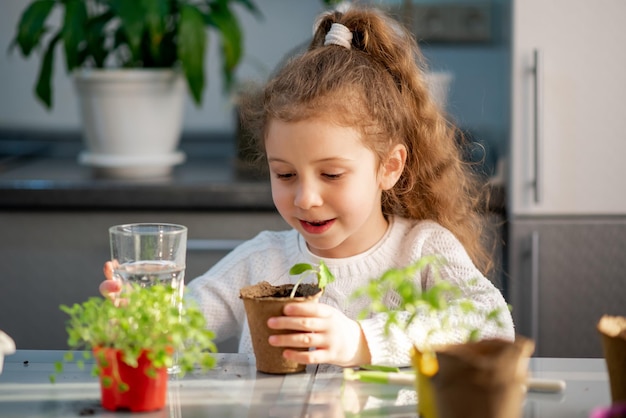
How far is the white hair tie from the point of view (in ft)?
4.93

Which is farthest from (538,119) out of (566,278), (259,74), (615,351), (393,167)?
(615,351)

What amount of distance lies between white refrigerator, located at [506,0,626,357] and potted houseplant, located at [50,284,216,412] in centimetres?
141

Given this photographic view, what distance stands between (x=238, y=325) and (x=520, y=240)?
933 millimetres

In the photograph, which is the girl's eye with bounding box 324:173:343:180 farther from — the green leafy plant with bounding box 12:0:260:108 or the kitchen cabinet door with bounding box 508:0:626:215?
the green leafy plant with bounding box 12:0:260:108

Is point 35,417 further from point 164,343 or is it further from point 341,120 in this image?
point 341,120

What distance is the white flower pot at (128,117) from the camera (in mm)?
2424

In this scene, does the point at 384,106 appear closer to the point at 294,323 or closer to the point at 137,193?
the point at 294,323

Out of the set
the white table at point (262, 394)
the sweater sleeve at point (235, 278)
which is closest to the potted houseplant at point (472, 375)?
the white table at point (262, 394)

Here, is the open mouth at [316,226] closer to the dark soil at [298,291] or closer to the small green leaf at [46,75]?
the dark soil at [298,291]

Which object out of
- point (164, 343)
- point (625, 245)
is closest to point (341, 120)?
point (164, 343)

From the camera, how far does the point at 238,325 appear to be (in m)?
1.54

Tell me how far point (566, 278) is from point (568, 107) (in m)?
0.39

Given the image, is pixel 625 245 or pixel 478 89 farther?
Answer: pixel 478 89

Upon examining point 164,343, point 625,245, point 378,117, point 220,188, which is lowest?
point 625,245
